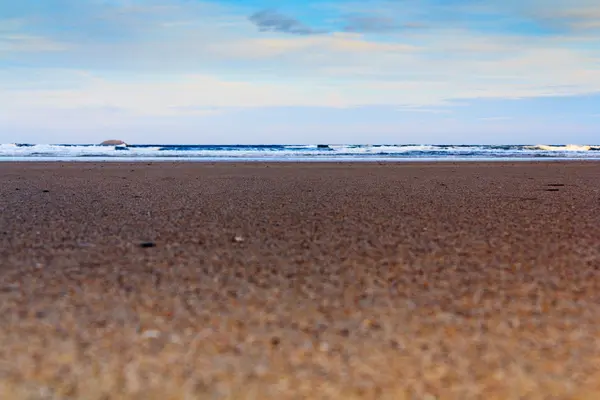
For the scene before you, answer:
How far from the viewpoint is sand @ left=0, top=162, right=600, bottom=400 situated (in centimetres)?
231

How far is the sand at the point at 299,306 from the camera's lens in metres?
2.31

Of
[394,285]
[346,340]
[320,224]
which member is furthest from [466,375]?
[320,224]

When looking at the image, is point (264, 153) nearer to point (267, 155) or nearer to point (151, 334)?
point (267, 155)

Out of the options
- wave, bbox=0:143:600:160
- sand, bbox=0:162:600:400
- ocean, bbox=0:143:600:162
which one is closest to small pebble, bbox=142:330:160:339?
sand, bbox=0:162:600:400

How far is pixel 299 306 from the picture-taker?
3.18 m

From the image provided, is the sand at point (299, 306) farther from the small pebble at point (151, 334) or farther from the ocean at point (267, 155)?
the ocean at point (267, 155)

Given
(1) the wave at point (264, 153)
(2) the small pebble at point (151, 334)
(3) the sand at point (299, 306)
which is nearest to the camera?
(3) the sand at point (299, 306)

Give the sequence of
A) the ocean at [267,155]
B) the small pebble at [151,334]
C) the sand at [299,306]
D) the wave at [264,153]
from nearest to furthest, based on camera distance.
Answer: the sand at [299,306] → the small pebble at [151,334] → the ocean at [267,155] → the wave at [264,153]

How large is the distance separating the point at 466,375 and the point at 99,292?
186cm

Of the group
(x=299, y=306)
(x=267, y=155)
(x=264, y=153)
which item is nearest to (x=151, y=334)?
(x=299, y=306)

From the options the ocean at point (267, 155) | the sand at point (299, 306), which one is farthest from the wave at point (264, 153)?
the sand at point (299, 306)

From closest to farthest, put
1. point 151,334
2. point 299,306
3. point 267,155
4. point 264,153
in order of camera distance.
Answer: point 151,334 → point 299,306 → point 267,155 → point 264,153

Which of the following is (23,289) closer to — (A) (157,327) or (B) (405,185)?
(A) (157,327)

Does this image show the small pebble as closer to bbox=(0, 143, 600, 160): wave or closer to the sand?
the sand
